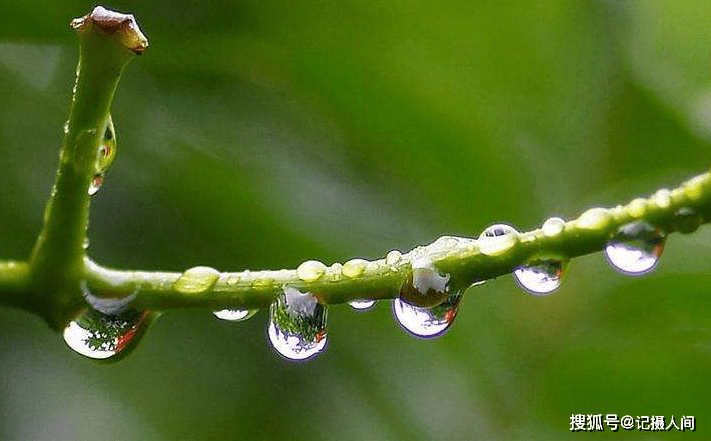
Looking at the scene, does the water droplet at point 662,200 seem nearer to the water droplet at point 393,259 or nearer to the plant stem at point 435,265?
the plant stem at point 435,265

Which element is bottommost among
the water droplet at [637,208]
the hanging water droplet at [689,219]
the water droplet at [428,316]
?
the hanging water droplet at [689,219]

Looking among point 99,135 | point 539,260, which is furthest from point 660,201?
point 99,135

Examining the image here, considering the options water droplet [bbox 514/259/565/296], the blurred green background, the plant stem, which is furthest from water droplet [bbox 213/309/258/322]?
the blurred green background

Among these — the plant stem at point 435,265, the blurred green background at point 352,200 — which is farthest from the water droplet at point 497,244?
the blurred green background at point 352,200

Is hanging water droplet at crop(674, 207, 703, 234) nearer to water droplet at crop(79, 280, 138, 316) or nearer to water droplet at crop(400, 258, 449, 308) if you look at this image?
water droplet at crop(400, 258, 449, 308)

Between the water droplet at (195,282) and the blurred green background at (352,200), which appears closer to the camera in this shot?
the water droplet at (195,282)

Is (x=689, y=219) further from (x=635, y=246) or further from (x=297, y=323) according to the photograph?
(x=297, y=323)

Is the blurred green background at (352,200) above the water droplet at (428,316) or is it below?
above
